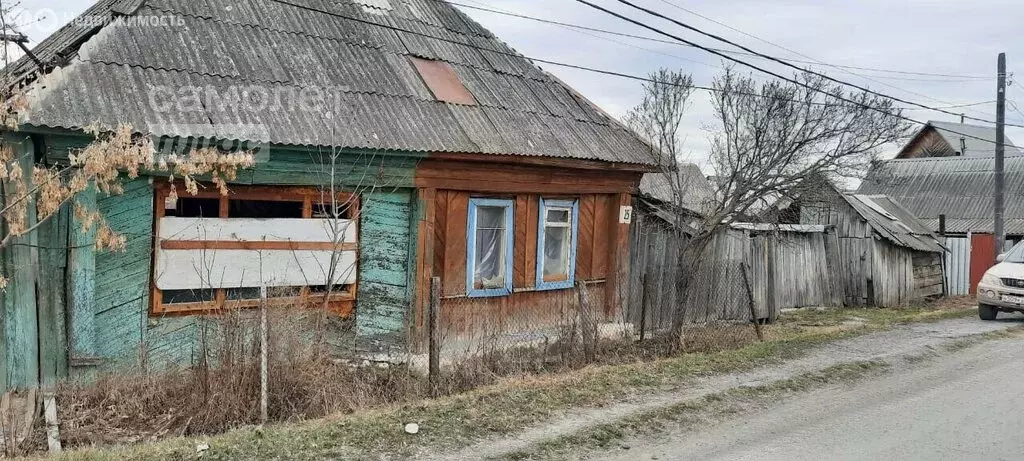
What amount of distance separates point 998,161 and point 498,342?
18088 millimetres

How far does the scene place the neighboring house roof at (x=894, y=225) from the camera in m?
18.3

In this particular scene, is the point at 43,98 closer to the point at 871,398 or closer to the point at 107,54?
the point at 107,54

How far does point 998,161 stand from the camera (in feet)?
67.4

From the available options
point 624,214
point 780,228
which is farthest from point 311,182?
point 780,228

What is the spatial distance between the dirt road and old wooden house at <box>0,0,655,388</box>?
3375 millimetres

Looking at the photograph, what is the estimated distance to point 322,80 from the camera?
9578 mm

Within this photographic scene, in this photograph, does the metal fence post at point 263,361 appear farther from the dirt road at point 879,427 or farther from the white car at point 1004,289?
the white car at point 1004,289

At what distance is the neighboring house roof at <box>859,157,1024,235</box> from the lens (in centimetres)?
2628

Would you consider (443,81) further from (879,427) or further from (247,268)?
(879,427)

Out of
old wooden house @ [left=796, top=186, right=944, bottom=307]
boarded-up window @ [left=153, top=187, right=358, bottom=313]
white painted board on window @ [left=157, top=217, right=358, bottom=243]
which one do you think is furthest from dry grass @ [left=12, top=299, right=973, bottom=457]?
old wooden house @ [left=796, top=186, right=944, bottom=307]

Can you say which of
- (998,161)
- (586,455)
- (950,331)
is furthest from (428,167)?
(998,161)

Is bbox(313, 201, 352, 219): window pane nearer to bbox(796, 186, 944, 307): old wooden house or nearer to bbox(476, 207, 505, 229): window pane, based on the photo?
bbox(476, 207, 505, 229): window pane

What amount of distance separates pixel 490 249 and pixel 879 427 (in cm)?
554

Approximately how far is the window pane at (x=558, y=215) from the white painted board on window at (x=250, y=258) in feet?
10.8
